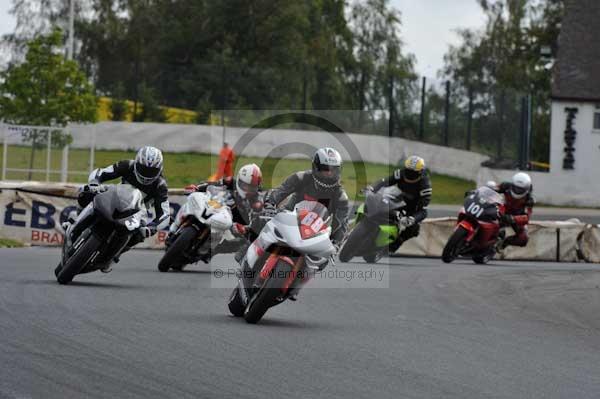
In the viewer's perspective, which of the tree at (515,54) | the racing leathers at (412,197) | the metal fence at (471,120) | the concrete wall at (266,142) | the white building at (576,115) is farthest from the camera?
the tree at (515,54)

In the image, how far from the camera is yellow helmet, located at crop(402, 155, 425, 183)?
18.3 metres

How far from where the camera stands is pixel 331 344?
923 cm

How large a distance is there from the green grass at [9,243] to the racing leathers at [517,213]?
7951 mm

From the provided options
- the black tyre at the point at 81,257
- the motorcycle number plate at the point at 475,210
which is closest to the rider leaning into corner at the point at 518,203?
the motorcycle number plate at the point at 475,210

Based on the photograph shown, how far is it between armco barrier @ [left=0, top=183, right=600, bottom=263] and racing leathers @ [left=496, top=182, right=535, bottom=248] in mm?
1098

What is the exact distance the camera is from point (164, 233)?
19.9 meters

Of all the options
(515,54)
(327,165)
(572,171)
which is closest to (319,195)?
(327,165)

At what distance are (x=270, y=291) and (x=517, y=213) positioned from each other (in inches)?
458

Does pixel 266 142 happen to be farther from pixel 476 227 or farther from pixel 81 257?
pixel 81 257

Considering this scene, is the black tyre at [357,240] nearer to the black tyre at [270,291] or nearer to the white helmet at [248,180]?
the white helmet at [248,180]

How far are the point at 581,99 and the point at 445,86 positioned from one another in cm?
638

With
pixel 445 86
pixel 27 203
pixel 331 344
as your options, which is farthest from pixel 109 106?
pixel 331 344

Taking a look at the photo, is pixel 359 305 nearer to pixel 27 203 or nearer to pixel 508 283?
pixel 508 283

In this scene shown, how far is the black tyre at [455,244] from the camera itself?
19.3m
